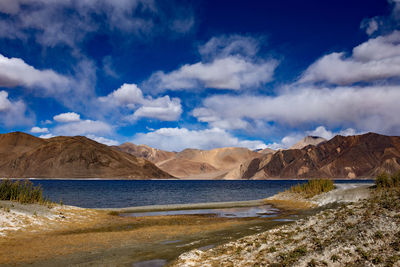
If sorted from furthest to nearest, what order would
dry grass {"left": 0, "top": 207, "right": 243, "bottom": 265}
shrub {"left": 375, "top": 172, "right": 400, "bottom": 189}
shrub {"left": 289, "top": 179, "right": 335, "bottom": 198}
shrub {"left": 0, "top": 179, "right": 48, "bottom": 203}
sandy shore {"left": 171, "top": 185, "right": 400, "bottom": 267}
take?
1. shrub {"left": 289, "top": 179, "right": 335, "bottom": 198}
2. shrub {"left": 375, "top": 172, "right": 400, "bottom": 189}
3. shrub {"left": 0, "top": 179, "right": 48, "bottom": 203}
4. dry grass {"left": 0, "top": 207, "right": 243, "bottom": 265}
5. sandy shore {"left": 171, "top": 185, "right": 400, "bottom": 267}

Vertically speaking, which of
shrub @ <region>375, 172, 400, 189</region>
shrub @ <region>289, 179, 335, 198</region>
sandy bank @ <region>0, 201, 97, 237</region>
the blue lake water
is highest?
shrub @ <region>375, 172, 400, 189</region>

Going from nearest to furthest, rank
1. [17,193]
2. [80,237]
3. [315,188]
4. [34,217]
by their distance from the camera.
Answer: [80,237] < [34,217] < [17,193] < [315,188]

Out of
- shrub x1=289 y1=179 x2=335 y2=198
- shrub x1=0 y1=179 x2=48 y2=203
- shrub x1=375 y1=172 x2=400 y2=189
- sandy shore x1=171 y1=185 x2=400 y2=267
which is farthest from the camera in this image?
shrub x1=289 y1=179 x2=335 y2=198

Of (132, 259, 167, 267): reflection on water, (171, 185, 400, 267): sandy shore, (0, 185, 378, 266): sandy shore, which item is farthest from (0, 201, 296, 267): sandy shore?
(171, 185, 400, 267): sandy shore

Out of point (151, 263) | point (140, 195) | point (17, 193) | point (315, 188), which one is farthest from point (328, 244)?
point (140, 195)

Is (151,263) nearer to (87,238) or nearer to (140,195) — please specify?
(87,238)

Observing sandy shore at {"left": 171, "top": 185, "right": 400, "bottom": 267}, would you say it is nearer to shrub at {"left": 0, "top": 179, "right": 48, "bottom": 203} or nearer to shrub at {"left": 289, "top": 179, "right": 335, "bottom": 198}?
shrub at {"left": 0, "top": 179, "right": 48, "bottom": 203}

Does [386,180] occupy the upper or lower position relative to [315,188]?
upper

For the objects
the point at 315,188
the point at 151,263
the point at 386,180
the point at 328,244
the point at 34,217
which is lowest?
the point at 151,263

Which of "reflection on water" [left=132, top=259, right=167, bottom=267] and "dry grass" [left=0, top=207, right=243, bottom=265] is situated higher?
"dry grass" [left=0, top=207, right=243, bottom=265]

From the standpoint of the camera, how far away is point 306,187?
146ft

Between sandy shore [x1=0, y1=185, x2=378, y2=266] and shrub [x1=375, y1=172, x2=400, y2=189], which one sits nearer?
sandy shore [x1=0, y1=185, x2=378, y2=266]

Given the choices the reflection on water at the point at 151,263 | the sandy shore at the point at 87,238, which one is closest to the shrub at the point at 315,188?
the sandy shore at the point at 87,238

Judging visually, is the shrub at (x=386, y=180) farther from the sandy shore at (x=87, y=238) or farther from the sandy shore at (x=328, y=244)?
the sandy shore at (x=87, y=238)
